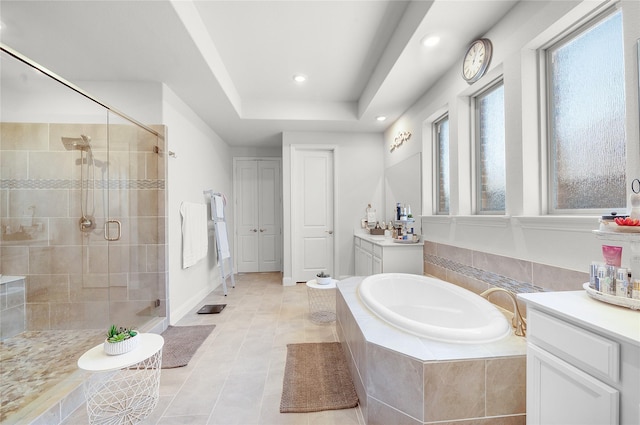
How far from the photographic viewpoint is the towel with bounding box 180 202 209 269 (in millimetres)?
3031

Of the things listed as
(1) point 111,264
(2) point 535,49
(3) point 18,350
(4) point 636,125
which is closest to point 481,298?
(4) point 636,125

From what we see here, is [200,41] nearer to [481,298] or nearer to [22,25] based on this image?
[22,25]

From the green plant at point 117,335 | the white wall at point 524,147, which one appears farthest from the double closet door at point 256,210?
the green plant at point 117,335

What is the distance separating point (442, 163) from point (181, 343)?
10.2 feet

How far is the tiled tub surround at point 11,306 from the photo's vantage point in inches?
85.5

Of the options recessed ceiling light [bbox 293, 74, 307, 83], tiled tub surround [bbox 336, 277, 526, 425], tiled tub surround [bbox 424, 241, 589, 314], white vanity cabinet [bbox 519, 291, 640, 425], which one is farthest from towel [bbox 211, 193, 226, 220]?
white vanity cabinet [bbox 519, 291, 640, 425]

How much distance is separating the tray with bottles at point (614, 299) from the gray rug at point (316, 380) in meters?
1.28

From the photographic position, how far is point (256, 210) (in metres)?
5.16

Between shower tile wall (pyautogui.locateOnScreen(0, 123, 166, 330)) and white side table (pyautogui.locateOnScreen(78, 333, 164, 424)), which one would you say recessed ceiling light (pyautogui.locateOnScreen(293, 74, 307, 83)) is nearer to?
shower tile wall (pyautogui.locateOnScreen(0, 123, 166, 330))

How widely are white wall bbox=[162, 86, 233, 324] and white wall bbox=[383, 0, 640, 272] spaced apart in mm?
2758

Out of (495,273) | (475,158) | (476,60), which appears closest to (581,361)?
(495,273)

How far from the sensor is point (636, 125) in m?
1.10

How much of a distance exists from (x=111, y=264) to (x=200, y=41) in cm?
213

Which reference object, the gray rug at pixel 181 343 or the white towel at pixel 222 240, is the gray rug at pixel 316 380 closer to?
the gray rug at pixel 181 343
